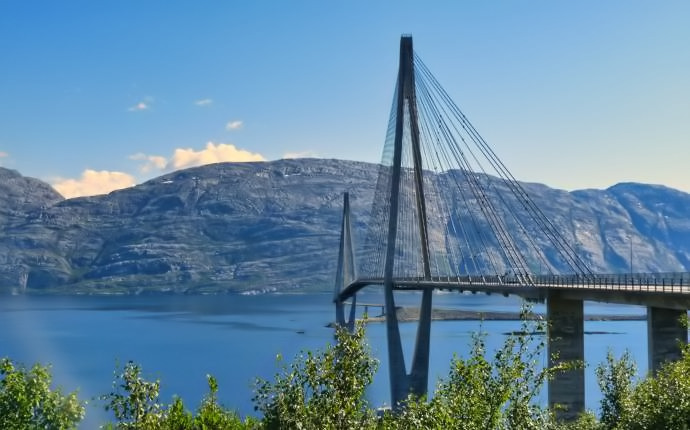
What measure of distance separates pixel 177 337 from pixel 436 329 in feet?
190

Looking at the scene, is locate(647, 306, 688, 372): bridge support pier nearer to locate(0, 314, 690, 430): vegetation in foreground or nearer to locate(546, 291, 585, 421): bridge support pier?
locate(546, 291, 585, 421): bridge support pier

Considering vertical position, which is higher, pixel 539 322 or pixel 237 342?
pixel 539 322

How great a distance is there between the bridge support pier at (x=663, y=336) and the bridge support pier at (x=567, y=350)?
531 cm

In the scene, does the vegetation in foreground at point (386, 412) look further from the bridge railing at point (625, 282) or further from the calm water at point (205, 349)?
the calm water at point (205, 349)

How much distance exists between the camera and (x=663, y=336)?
36.1m

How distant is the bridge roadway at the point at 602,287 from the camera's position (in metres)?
34.8

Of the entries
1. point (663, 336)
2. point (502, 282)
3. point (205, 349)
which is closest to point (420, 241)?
point (502, 282)

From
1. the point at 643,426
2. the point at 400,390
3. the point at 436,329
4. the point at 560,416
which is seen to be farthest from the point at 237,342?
the point at 643,426

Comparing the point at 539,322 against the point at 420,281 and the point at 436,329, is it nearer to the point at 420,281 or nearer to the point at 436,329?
the point at 420,281

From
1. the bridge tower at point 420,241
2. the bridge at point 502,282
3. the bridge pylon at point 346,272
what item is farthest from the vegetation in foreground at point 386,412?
the bridge pylon at point 346,272

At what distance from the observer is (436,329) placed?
178125mm

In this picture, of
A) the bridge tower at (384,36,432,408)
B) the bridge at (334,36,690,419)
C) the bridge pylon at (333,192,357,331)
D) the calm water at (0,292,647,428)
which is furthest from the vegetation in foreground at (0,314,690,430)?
the bridge pylon at (333,192,357,331)

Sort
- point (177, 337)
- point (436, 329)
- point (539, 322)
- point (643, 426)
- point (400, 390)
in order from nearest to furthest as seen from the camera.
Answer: point (539, 322) → point (643, 426) → point (400, 390) → point (177, 337) → point (436, 329)

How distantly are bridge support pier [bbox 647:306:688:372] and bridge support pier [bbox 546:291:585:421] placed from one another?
17.4 ft
